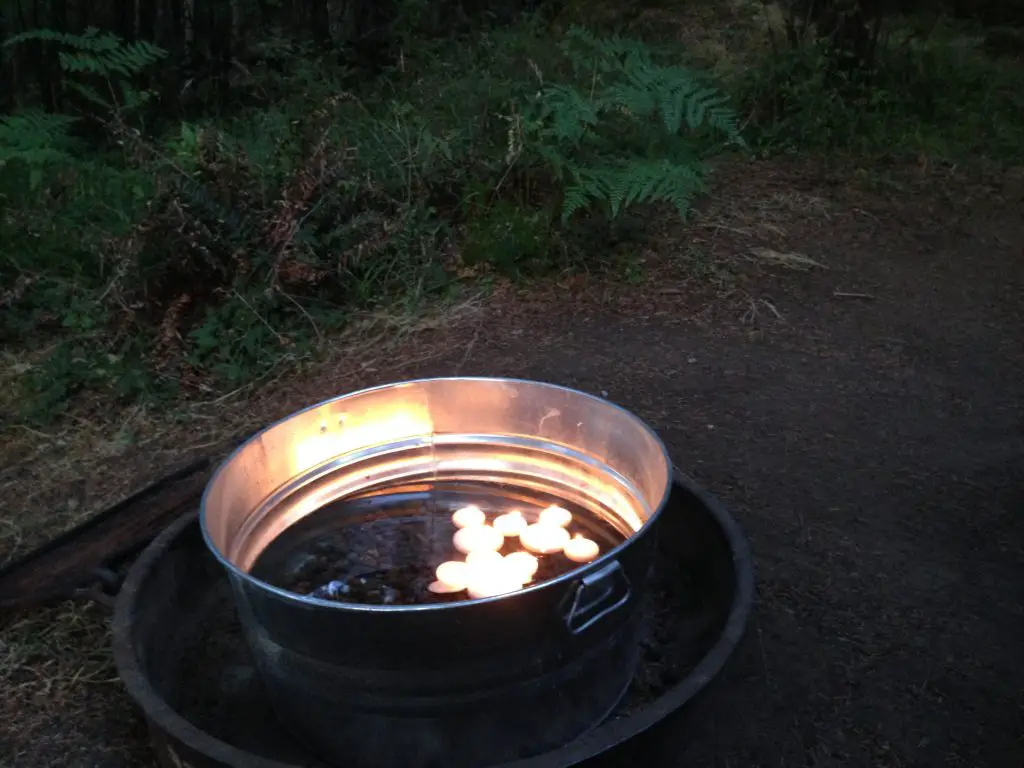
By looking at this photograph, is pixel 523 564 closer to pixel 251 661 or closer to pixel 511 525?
pixel 511 525

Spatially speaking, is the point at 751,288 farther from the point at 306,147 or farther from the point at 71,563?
the point at 71,563

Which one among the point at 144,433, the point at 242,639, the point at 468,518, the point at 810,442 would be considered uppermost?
the point at 468,518

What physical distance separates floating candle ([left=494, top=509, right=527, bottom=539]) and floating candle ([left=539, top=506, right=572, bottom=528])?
4cm

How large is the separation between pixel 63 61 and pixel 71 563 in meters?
2.71

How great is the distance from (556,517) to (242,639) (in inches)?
28.6

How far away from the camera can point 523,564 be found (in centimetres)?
182

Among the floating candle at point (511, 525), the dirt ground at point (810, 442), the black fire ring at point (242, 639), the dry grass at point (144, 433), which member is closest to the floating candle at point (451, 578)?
the floating candle at point (511, 525)

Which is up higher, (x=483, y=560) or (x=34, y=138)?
(x=483, y=560)

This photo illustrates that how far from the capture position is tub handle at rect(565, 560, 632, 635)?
1.41 meters

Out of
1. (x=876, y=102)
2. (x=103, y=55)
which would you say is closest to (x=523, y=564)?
(x=876, y=102)

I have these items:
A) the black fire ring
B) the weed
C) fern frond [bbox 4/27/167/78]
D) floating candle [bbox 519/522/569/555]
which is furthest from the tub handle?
fern frond [bbox 4/27/167/78]

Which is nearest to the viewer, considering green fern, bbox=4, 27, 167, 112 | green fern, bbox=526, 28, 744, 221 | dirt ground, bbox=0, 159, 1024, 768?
dirt ground, bbox=0, 159, 1024, 768

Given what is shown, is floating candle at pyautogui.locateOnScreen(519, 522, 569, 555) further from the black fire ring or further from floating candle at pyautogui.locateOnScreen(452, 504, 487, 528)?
the black fire ring

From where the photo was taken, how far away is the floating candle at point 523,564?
1.80m
